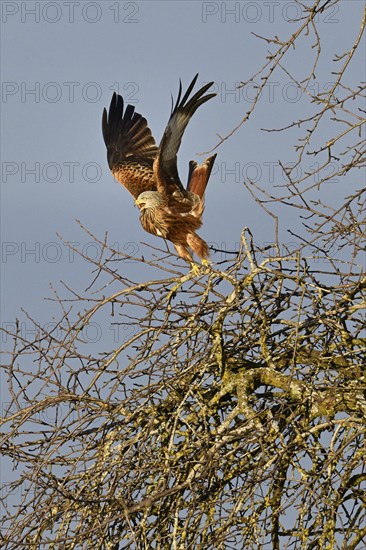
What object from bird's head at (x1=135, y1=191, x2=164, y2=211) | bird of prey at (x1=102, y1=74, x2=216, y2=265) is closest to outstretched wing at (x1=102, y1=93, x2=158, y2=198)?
bird of prey at (x1=102, y1=74, x2=216, y2=265)

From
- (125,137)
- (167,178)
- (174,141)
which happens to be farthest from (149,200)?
(125,137)

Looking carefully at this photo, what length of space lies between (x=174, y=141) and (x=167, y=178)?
13.9 inches

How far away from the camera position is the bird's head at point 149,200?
21.9 ft

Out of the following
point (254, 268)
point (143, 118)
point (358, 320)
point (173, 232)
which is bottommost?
point (358, 320)

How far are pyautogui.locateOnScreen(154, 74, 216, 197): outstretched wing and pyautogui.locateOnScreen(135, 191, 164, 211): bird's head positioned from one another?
0.06 m

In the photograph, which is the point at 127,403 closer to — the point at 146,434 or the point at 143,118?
the point at 146,434

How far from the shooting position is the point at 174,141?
6.33 metres

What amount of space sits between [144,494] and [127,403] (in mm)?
434

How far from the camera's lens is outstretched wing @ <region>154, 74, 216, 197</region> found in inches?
240

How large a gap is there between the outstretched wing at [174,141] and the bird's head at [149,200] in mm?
60

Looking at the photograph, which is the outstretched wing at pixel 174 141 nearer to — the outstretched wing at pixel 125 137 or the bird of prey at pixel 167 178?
the bird of prey at pixel 167 178

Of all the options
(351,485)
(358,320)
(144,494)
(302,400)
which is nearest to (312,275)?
(358,320)

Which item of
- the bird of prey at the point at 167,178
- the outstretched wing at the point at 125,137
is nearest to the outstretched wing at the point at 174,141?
the bird of prey at the point at 167,178

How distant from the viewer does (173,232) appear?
6762mm
